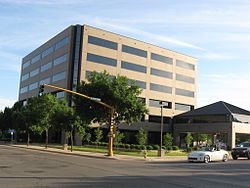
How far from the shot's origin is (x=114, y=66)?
2985 inches

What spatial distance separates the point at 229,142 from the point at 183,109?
27.8 metres

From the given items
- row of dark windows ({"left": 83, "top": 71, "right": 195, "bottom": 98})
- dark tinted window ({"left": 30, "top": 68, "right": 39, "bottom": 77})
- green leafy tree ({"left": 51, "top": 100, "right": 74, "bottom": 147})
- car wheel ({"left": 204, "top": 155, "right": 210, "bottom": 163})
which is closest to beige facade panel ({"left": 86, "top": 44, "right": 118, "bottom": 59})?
row of dark windows ({"left": 83, "top": 71, "right": 195, "bottom": 98})

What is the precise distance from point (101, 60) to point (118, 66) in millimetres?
4426

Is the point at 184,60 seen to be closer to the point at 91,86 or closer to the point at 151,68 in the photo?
the point at 151,68

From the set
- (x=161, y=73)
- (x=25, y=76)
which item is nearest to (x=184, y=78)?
(x=161, y=73)

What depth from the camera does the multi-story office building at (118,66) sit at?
72.4 meters

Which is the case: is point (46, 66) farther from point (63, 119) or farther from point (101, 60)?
point (63, 119)

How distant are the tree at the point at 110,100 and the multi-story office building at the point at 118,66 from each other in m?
24.5

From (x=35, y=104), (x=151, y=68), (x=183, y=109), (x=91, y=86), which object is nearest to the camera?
(x=91, y=86)

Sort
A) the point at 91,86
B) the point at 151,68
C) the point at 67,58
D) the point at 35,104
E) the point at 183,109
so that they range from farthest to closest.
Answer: the point at 183,109, the point at 151,68, the point at 67,58, the point at 35,104, the point at 91,86

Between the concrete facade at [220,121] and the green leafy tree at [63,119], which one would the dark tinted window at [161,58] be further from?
the green leafy tree at [63,119]

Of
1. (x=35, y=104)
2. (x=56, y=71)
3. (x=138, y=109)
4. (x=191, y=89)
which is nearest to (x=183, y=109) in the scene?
(x=191, y=89)

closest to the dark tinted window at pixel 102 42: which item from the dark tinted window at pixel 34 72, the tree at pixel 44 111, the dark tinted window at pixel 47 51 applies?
the dark tinted window at pixel 47 51

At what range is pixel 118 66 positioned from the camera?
76375 mm
